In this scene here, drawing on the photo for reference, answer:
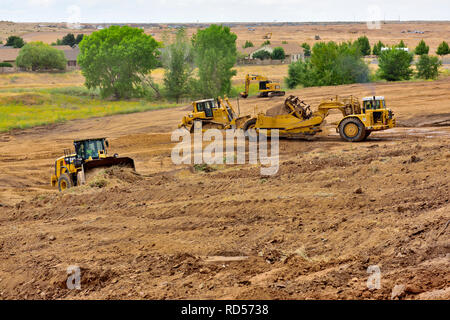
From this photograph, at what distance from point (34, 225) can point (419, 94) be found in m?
32.8

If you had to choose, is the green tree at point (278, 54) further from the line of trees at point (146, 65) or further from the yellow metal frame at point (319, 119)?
the yellow metal frame at point (319, 119)

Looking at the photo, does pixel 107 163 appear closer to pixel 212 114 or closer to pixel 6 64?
pixel 212 114

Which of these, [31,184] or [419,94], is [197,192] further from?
[419,94]

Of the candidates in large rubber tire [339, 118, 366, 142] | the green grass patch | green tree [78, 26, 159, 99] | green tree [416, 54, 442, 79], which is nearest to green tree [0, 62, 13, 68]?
the green grass patch

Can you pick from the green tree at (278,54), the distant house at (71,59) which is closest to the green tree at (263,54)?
the green tree at (278,54)

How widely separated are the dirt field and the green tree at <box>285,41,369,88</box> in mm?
31308

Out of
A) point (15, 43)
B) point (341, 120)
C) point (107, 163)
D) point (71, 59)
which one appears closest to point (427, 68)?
point (341, 120)

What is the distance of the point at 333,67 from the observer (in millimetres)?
53406

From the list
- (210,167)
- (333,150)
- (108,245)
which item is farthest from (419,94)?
(108,245)

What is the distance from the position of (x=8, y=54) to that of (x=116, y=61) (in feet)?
144

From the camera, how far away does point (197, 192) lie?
1583 cm

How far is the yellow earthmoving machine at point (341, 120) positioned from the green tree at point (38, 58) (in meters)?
61.3

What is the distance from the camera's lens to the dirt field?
8.33 m
